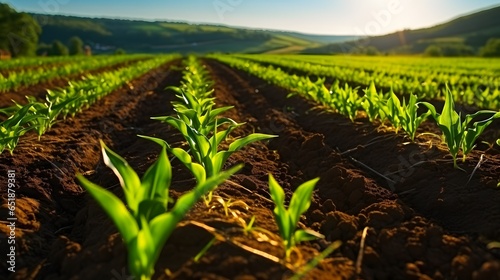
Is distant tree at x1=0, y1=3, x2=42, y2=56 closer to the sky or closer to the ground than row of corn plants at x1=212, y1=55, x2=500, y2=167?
closer to the ground

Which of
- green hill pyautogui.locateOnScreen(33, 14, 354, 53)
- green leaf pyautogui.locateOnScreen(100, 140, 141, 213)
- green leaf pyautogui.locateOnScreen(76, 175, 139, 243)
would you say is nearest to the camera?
green leaf pyautogui.locateOnScreen(76, 175, 139, 243)

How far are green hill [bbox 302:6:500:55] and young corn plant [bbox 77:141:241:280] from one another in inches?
3101

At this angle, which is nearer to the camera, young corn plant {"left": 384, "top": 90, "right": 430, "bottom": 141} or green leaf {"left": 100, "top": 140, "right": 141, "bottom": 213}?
green leaf {"left": 100, "top": 140, "right": 141, "bottom": 213}

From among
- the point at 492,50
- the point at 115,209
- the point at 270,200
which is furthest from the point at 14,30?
the point at 492,50

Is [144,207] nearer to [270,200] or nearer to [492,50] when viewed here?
[270,200]

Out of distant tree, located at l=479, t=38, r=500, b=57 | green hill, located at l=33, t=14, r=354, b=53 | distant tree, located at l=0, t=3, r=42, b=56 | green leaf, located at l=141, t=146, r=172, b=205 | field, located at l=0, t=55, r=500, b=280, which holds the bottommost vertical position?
green hill, located at l=33, t=14, r=354, b=53

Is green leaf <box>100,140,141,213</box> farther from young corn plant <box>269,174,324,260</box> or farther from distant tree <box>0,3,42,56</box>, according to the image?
distant tree <box>0,3,42,56</box>

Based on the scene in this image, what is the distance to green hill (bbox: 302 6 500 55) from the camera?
273 ft

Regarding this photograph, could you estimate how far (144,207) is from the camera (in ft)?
5.61

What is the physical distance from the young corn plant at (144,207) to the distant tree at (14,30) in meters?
47.9

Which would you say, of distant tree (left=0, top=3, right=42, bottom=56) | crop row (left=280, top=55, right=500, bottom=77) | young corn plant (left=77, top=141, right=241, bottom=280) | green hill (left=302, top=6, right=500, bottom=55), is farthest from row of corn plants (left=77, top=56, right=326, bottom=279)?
green hill (left=302, top=6, right=500, bottom=55)

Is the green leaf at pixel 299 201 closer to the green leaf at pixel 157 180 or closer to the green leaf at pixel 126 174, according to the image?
the green leaf at pixel 157 180

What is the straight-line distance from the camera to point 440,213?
2.79m

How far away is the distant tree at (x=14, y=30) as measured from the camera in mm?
43469
